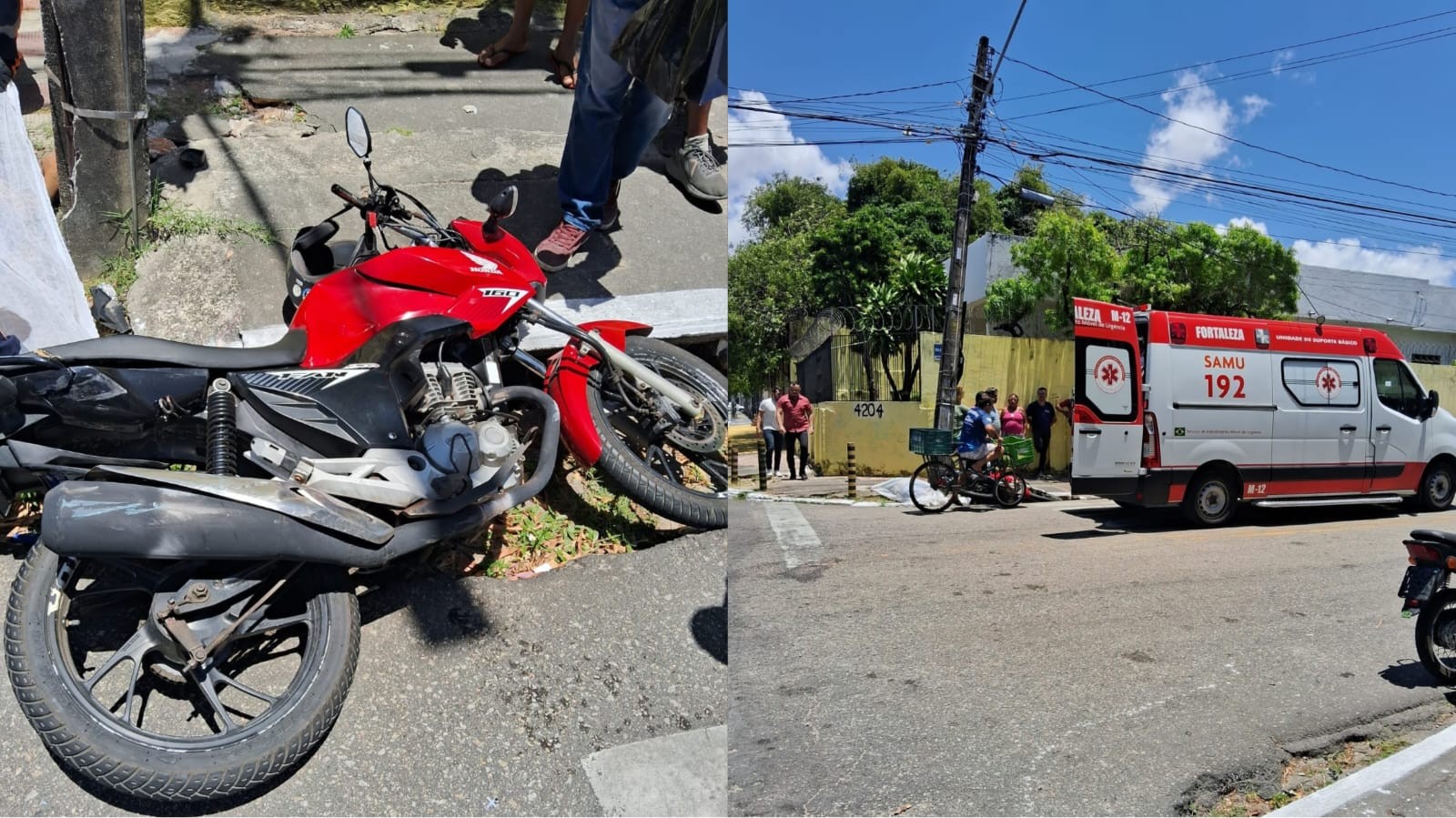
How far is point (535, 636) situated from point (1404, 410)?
607cm

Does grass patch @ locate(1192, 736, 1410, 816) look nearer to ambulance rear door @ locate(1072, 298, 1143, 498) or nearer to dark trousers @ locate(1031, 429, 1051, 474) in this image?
dark trousers @ locate(1031, 429, 1051, 474)

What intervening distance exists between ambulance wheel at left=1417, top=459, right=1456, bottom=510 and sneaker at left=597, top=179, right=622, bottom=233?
18.7ft

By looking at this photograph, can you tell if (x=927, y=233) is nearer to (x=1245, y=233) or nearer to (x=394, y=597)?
(x=394, y=597)

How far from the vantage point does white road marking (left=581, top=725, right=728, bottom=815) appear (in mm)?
2357

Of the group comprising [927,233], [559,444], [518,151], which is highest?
[518,151]

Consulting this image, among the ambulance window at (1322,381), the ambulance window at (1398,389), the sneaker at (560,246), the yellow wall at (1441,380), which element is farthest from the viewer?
the ambulance window at (1322,381)

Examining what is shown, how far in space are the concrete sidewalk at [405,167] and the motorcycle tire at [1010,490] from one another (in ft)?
5.04

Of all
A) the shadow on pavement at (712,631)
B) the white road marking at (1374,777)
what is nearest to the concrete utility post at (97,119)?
the shadow on pavement at (712,631)

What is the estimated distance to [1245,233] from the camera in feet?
28.0

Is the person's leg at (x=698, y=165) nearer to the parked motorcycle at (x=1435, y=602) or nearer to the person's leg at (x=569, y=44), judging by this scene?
the person's leg at (x=569, y=44)

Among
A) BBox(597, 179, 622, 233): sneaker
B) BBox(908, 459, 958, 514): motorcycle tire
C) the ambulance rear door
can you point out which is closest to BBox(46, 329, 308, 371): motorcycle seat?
BBox(597, 179, 622, 233): sneaker

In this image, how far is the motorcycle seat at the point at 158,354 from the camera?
7.97 ft

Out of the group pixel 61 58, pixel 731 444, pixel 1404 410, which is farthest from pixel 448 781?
pixel 1404 410

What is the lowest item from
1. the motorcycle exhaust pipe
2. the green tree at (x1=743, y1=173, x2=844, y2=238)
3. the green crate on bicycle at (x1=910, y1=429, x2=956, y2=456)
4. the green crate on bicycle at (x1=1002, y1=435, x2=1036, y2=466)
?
the motorcycle exhaust pipe
